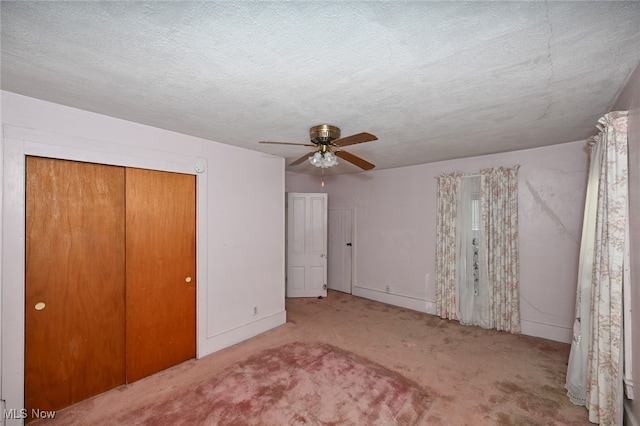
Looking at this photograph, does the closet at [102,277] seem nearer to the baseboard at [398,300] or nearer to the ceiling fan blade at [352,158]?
the ceiling fan blade at [352,158]

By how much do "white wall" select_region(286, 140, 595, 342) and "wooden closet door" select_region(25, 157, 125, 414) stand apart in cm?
356

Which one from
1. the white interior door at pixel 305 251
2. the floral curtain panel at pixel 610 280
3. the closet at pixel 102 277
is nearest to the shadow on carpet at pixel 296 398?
the closet at pixel 102 277

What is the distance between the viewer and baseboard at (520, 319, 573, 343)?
3.31 metres

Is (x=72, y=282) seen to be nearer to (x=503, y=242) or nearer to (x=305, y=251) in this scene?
(x=305, y=251)

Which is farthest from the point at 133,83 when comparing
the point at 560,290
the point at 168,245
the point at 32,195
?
the point at 560,290

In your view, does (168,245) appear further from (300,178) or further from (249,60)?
(300,178)

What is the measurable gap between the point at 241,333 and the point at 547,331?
13.2 feet

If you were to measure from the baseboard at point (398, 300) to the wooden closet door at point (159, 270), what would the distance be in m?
3.28

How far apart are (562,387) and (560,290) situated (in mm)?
1375

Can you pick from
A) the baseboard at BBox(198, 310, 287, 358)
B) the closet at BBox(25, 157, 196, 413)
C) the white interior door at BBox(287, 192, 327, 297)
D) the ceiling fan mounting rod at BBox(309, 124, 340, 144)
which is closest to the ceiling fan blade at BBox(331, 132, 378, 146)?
the ceiling fan mounting rod at BBox(309, 124, 340, 144)

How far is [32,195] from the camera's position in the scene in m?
2.02

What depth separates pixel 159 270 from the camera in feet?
8.92

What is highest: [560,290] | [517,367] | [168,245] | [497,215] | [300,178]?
[300,178]

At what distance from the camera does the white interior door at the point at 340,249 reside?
18.3ft
